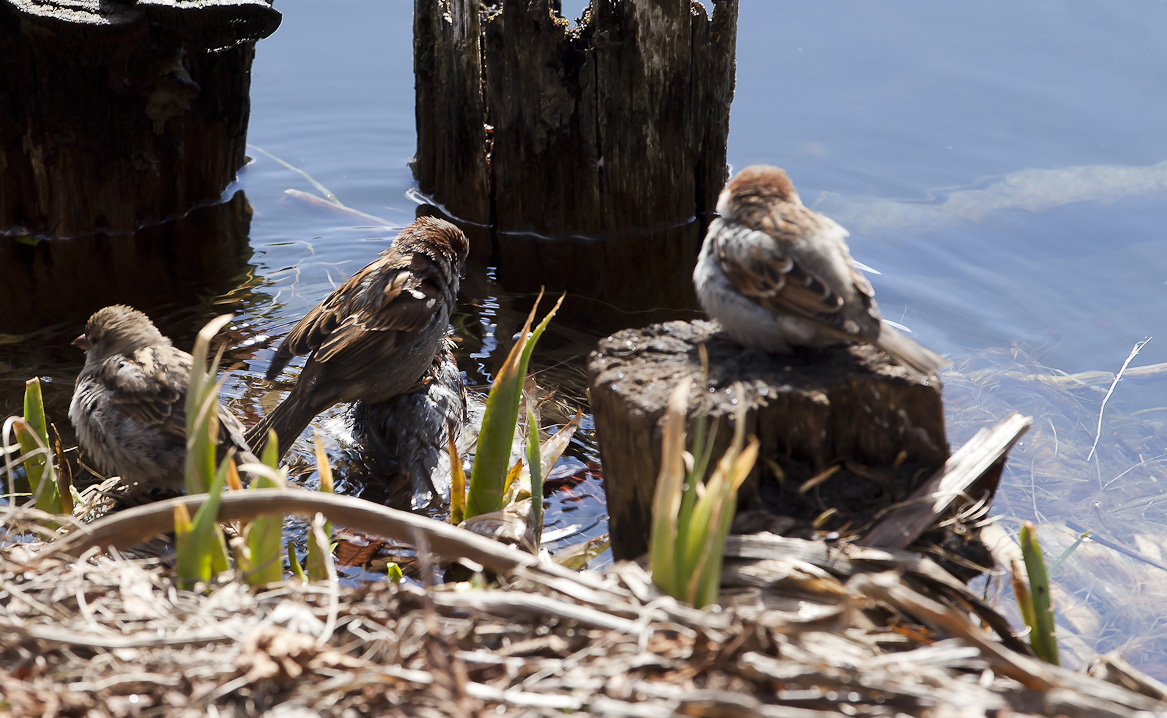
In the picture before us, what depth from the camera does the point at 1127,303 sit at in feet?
23.8

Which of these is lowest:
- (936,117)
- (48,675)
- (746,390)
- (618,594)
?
(48,675)

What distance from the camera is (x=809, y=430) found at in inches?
104

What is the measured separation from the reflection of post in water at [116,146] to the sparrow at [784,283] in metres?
4.43

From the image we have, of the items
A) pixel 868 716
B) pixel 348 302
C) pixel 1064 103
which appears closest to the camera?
pixel 868 716

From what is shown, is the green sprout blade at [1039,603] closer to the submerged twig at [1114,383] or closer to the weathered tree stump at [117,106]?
the submerged twig at [1114,383]

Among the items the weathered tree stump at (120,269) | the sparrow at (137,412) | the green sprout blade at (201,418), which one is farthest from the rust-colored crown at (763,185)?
the weathered tree stump at (120,269)

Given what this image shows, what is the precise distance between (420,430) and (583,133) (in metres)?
3.05

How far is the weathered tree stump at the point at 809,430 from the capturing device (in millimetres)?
2635

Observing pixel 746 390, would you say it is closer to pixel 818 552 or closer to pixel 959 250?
pixel 818 552

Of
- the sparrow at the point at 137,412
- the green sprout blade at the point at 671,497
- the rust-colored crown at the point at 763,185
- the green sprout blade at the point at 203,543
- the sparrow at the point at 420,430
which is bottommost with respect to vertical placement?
the sparrow at the point at 420,430

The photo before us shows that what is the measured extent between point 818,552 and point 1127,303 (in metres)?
A: 5.86

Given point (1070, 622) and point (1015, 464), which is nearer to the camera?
point (1070, 622)

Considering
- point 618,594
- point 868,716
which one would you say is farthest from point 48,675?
point 868,716

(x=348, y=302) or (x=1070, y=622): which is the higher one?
(x=348, y=302)
